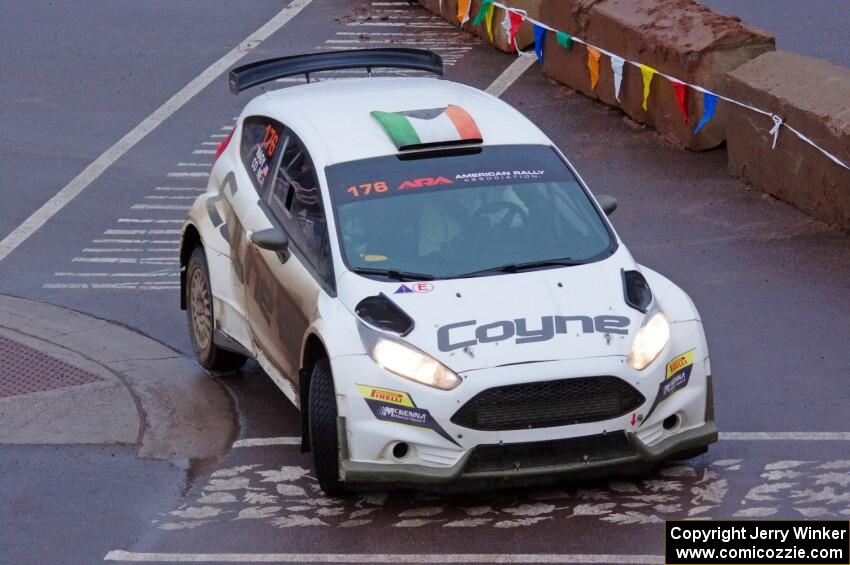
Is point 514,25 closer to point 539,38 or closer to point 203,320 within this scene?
point 539,38

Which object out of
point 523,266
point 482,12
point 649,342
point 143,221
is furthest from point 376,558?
point 482,12

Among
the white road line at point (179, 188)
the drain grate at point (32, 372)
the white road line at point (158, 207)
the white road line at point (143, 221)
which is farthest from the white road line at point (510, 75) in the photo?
the drain grate at point (32, 372)

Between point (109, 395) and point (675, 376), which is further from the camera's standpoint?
point (109, 395)

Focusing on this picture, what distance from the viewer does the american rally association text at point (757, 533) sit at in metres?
7.84

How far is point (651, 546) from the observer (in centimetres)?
785

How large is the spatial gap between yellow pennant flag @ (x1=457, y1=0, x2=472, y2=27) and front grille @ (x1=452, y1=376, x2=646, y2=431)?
527 inches

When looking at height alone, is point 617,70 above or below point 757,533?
above

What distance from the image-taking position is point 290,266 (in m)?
9.41

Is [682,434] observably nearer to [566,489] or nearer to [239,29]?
[566,489]

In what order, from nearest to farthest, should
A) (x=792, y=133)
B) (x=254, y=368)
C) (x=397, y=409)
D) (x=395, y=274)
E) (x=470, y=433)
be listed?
(x=470, y=433)
(x=397, y=409)
(x=395, y=274)
(x=254, y=368)
(x=792, y=133)

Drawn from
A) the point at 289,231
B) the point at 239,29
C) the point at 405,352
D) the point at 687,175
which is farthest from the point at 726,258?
the point at 239,29

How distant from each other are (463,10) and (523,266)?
12658mm

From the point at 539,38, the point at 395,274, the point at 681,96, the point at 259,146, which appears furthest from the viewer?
the point at 539,38

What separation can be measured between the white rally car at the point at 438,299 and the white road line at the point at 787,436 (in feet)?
2.80
